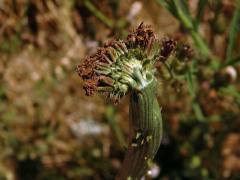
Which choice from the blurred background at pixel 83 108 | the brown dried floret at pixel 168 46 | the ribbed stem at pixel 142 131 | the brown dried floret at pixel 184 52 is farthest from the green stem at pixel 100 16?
the ribbed stem at pixel 142 131

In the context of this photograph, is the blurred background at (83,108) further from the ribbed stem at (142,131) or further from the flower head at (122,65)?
the flower head at (122,65)

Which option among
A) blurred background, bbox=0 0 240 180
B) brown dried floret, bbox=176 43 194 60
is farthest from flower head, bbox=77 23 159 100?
blurred background, bbox=0 0 240 180

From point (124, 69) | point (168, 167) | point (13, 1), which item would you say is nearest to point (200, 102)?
point (168, 167)

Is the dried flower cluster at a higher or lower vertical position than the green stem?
lower

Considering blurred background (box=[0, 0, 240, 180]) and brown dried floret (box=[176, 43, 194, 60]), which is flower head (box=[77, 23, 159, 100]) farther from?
blurred background (box=[0, 0, 240, 180])

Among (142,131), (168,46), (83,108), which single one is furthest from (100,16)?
(142,131)

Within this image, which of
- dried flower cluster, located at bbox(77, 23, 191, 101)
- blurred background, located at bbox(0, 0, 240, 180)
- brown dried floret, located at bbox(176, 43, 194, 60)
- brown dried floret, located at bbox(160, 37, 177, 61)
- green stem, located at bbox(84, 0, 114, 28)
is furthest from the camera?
blurred background, located at bbox(0, 0, 240, 180)

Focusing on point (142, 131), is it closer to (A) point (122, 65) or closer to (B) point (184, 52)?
(A) point (122, 65)

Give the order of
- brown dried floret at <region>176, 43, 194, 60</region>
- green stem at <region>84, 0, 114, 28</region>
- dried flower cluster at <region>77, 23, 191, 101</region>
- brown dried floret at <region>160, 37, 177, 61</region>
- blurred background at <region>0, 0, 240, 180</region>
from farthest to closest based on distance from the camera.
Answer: blurred background at <region>0, 0, 240, 180</region> → green stem at <region>84, 0, 114, 28</region> → brown dried floret at <region>176, 43, 194, 60</region> → brown dried floret at <region>160, 37, 177, 61</region> → dried flower cluster at <region>77, 23, 191, 101</region>
